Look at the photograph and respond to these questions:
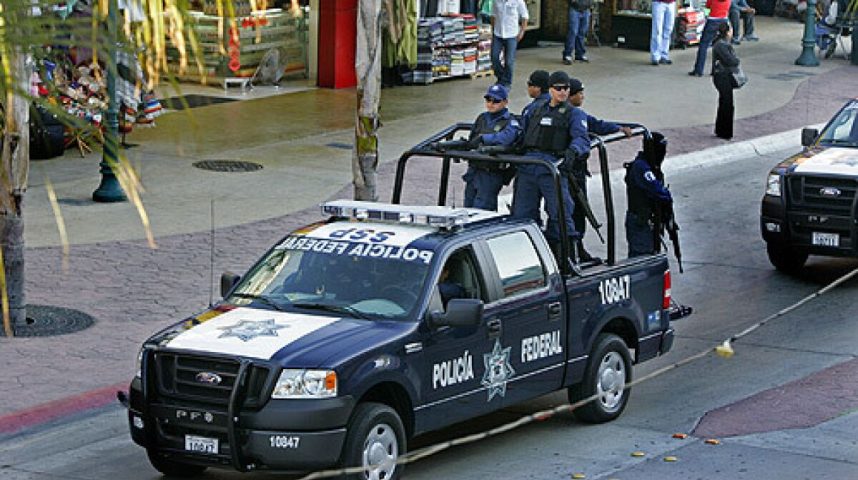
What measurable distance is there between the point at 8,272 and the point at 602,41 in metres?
22.9

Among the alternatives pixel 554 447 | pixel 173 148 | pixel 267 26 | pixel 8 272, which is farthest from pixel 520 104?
pixel 554 447

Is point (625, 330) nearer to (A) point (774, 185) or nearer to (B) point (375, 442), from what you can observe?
(B) point (375, 442)

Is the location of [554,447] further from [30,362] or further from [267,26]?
[267,26]

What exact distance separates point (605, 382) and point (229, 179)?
970 centimetres

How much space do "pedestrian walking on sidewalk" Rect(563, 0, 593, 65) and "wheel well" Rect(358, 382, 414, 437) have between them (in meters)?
21.9

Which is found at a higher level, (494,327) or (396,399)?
(494,327)

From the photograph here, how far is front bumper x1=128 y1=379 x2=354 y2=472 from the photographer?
29.7 feet

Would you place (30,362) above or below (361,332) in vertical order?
below

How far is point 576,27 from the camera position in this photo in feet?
102

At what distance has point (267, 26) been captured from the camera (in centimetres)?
2691

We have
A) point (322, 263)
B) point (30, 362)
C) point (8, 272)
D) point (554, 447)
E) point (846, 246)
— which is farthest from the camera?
point (846, 246)

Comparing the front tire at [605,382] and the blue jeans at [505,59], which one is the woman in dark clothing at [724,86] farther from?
the front tire at [605,382]

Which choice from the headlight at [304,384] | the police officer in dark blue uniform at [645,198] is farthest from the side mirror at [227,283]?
the police officer in dark blue uniform at [645,198]

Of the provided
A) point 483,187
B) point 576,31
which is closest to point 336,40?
point 576,31
